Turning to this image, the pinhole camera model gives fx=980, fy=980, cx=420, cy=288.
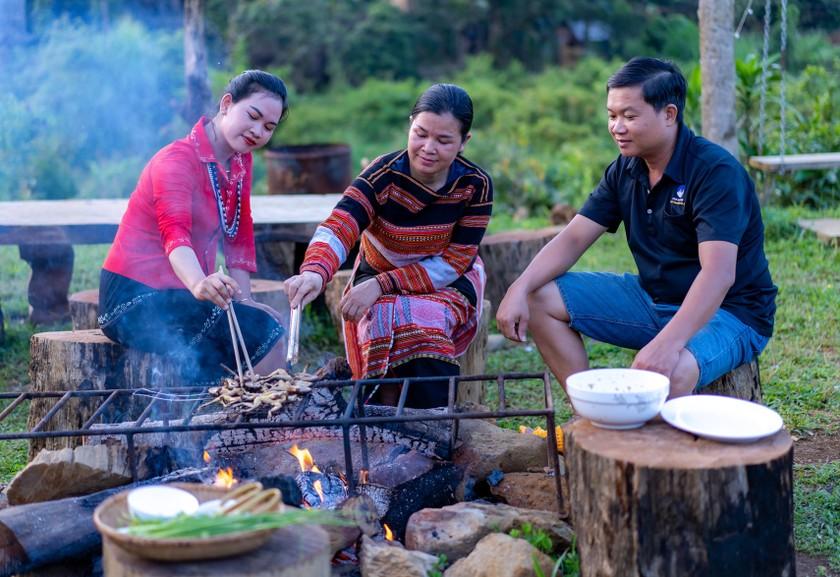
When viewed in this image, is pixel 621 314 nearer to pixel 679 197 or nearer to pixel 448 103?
pixel 679 197

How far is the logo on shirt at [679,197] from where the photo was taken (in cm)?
388

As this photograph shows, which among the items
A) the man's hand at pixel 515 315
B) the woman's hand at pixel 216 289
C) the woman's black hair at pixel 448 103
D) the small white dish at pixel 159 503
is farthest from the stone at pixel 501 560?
the woman's black hair at pixel 448 103

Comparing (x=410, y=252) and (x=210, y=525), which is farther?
(x=410, y=252)

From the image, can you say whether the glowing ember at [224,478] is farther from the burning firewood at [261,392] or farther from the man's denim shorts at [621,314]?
the man's denim shorts at [621,314]

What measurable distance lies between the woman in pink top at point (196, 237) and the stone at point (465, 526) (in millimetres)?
1435

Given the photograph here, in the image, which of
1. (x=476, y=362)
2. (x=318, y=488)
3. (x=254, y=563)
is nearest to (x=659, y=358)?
(x=318, y=488)

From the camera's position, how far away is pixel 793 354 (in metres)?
5.85

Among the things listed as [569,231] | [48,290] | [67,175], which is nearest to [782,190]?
[569,231]

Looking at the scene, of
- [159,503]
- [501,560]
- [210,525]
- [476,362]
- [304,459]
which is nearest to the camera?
[210,525]

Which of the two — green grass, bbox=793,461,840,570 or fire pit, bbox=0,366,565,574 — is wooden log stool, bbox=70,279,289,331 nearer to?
fire pit, bbox=0,366,565,574

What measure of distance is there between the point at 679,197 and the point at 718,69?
16.2 ft

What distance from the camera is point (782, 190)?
952 cm

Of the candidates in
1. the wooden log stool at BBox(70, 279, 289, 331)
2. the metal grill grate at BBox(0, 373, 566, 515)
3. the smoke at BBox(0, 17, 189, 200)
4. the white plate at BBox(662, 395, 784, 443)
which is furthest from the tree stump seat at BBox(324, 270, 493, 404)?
the smoke at BBox(0, 17, 189, 200)

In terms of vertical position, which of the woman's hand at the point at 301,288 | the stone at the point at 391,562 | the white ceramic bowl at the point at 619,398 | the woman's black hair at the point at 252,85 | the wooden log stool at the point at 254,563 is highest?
the woman's black hair at the point at 252,85
